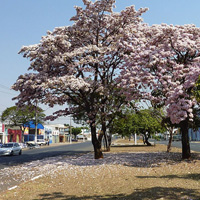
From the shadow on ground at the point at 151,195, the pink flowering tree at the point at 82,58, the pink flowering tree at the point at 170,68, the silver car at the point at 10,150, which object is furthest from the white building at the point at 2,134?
the shadow on ground at the point at 151,195

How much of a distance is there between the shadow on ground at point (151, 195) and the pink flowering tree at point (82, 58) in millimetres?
9340

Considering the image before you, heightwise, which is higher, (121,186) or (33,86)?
(33,86)

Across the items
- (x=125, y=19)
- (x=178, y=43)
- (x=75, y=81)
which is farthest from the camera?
(x=125, y=19)

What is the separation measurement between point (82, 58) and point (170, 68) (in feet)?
18.7

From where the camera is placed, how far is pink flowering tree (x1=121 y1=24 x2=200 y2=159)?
1416 centimetres

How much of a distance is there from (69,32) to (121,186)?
13.7m

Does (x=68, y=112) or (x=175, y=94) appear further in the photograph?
(x=68, y=112)

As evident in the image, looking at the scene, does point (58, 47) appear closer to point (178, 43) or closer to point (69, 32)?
point (69, 32)

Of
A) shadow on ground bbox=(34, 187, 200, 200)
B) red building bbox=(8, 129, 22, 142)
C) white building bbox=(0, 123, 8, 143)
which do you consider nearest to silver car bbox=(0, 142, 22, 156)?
shadow on ground bbox=(34, 187, 200, 200)

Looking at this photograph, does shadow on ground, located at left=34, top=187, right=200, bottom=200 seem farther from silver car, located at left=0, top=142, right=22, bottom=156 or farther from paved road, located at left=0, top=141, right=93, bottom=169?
silver car, located at left=0, top=142, right=22, bottom=156

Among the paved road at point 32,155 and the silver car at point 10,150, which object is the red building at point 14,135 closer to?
the paved road at point 32,155

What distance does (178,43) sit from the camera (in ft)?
51.9

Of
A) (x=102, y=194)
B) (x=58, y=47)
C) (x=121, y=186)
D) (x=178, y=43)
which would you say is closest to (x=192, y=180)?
(x=121, y=186)

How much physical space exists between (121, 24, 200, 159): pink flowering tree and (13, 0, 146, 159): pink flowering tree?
2.39m
